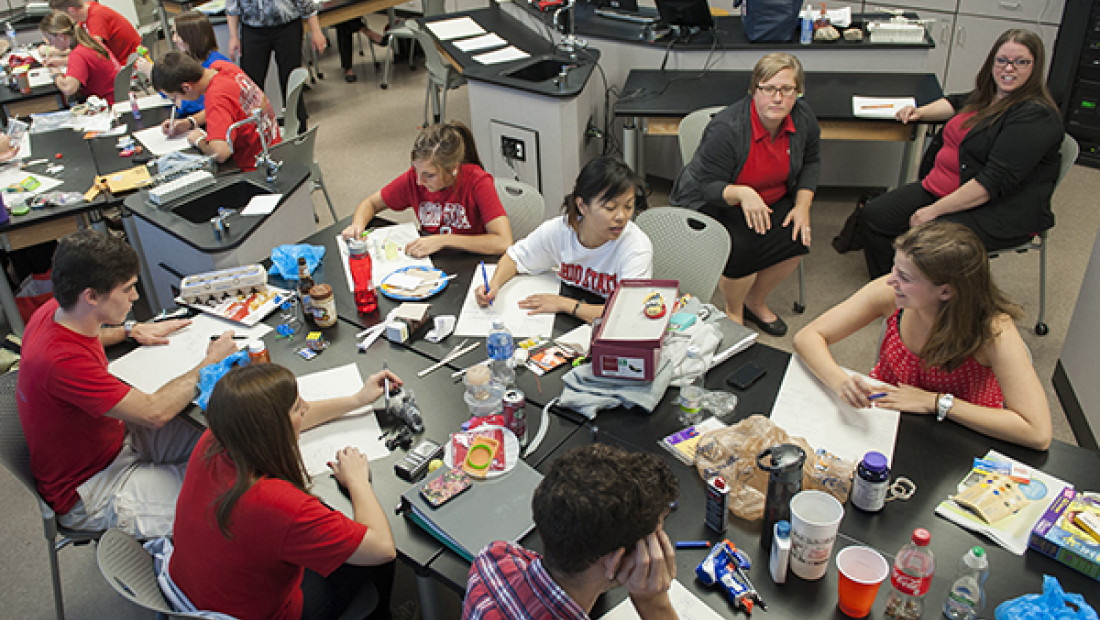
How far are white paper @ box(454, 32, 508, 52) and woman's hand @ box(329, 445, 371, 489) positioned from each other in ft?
11.5

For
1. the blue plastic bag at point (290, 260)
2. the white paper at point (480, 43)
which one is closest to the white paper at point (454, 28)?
the white paper at point (480, 43)

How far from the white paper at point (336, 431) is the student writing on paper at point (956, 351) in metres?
1.28

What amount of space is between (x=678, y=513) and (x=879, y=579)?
45cm

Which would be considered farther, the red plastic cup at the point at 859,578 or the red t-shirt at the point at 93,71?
the red t-shirt at the point at 93,71

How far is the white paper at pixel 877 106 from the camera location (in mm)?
3926

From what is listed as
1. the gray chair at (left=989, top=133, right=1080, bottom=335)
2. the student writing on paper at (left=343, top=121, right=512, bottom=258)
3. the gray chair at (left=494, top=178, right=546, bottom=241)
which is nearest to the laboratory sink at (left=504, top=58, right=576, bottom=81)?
the gray chair at (left=494, top=178, right=546, bottom=241)

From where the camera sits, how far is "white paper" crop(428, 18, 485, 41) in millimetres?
5055

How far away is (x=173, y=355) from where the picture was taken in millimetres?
2490

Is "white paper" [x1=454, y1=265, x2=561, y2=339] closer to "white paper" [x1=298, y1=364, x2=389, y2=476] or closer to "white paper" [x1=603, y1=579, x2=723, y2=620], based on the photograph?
"white paper" [x1=298, y1=364, x2=389, y2=476]

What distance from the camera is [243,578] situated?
1710 millimetres

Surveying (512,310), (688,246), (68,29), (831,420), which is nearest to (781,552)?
(831,420)

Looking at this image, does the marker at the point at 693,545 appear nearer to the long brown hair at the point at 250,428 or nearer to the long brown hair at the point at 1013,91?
the long brown hair at the point at 250,428

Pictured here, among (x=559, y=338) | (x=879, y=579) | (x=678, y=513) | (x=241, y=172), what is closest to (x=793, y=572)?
(x=879, y=579)

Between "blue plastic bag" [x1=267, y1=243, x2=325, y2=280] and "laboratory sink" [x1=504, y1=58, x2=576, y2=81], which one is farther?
"laboratory sink" [x1=504, y1=58, x2=576, y2=81]
